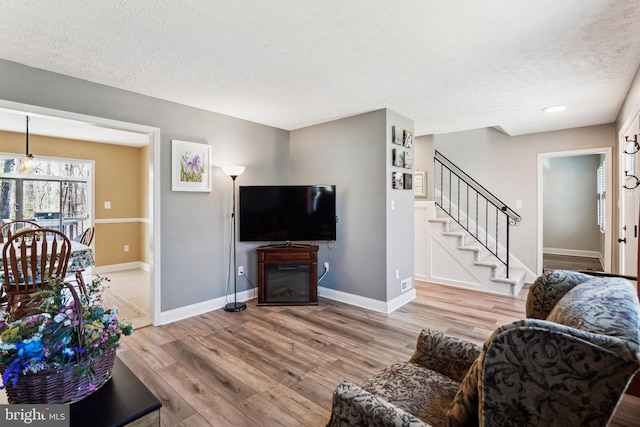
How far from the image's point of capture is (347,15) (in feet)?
6.01

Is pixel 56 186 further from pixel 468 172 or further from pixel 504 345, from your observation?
pixel 468 172

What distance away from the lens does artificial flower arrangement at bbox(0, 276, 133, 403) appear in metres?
0.93

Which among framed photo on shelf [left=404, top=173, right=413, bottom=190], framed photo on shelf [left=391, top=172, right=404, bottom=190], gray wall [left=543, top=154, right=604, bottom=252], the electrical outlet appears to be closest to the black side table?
framed photo on shelf [left=391, top=172, right=404, bottom=190]

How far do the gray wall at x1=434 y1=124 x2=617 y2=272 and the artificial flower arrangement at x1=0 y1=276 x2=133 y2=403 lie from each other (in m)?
5.69

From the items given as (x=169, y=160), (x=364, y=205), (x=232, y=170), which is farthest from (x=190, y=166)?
(x=364, y=205)

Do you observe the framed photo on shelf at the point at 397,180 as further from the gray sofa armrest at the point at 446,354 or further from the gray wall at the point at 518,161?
the gray wall at the point at 518,161

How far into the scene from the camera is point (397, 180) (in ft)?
12.5

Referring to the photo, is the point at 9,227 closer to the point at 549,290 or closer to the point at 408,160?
the point at 408,160

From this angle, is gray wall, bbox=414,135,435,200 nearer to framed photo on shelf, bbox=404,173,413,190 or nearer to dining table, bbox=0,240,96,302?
framed photo on shelf, bbox=404,173,413,190

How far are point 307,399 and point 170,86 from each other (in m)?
2.95

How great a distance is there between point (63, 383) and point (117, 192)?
19.2 ft

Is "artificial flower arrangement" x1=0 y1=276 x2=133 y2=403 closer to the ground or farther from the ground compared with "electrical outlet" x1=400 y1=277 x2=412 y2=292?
farther from the ground

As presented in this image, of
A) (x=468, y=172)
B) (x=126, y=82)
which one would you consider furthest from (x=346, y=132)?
(x=468, y=172)

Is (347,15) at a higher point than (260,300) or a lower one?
higher
